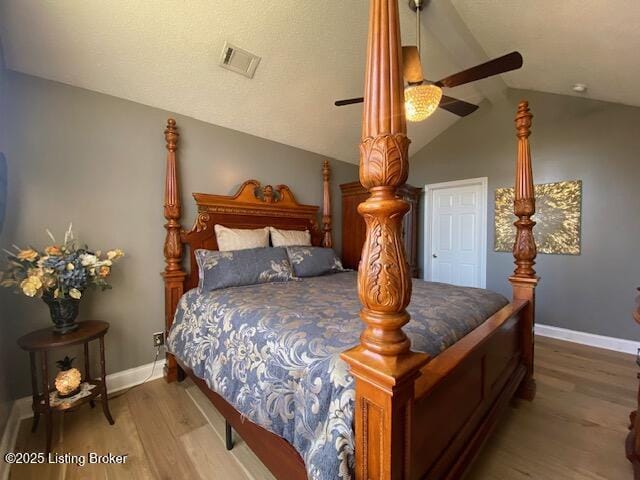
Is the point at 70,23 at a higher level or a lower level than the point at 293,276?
higher

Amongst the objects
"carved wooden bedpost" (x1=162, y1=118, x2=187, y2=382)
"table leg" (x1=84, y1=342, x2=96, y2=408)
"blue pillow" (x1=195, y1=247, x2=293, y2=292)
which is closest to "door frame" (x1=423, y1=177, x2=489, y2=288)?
"blue pillow" (x1=195, y1=247, x2=293, y2=292)

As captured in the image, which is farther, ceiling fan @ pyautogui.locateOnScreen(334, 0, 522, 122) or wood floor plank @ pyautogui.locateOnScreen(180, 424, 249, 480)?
ceiling fan @ pyautogui.locateOnScreen(334, 0, 522, 122)

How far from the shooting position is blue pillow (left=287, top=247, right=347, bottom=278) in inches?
106

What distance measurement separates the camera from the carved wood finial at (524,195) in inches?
76.3

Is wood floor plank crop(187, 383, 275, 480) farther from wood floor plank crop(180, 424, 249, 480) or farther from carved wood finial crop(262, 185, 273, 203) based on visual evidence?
carved wood finial crop(262, 185, 273, 203)

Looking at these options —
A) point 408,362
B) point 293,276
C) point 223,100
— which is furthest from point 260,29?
point 408,362

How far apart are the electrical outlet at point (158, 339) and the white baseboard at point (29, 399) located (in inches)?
5.4

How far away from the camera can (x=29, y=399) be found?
188 cm

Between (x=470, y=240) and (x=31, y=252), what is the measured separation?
4441mm

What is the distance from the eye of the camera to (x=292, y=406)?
3.57ft

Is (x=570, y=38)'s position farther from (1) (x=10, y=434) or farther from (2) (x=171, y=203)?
(1) (x=10, y=434)

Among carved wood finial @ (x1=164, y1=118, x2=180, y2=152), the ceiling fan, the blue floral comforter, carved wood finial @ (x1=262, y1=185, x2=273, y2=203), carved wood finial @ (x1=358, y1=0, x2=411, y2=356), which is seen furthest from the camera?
carved wood finial @ (x1=262, y1=185, x2=273, y2=203)

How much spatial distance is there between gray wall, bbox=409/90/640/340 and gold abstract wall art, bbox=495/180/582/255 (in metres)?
0.07

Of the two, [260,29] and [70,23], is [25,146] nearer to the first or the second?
[70,23]
